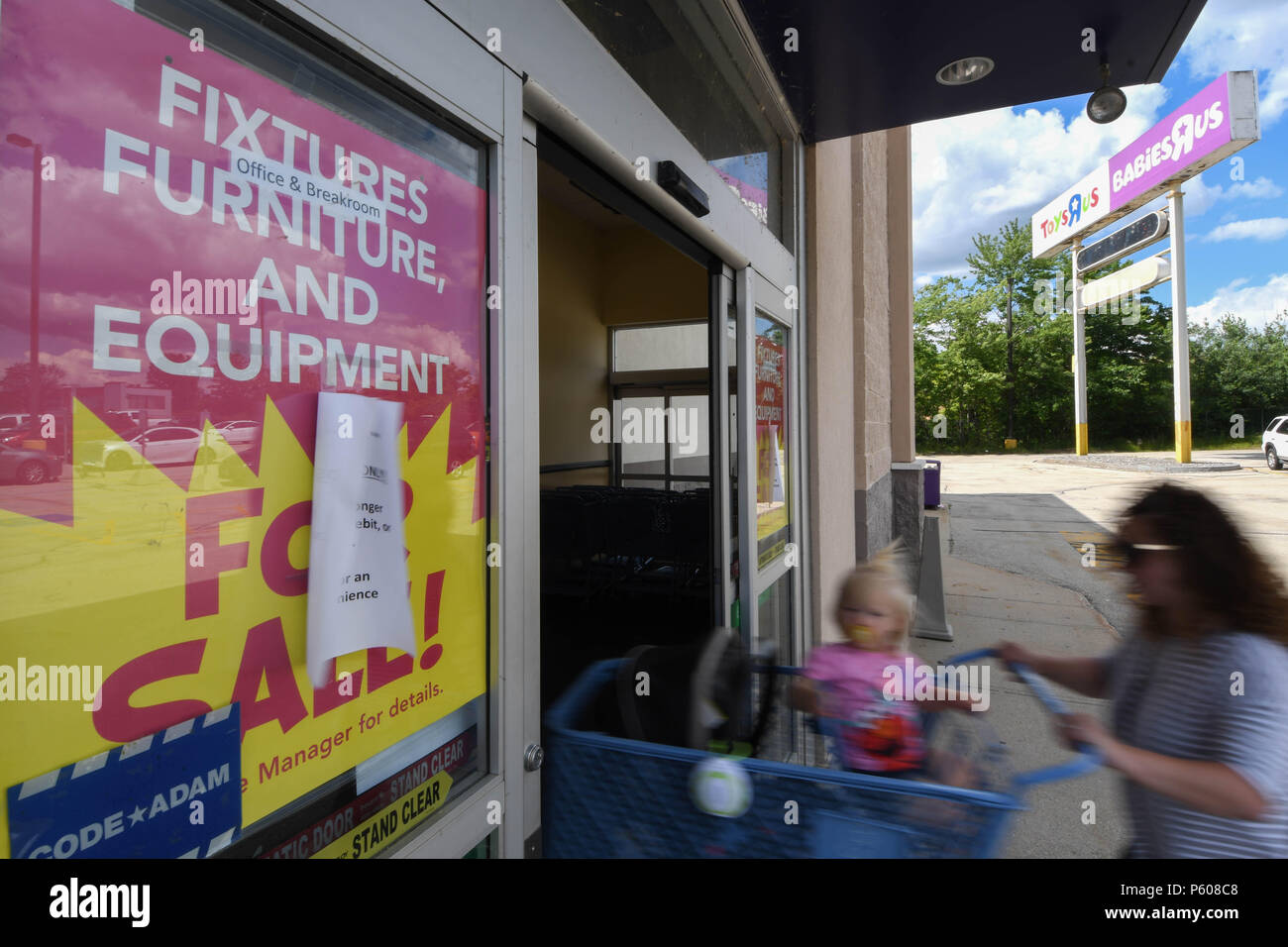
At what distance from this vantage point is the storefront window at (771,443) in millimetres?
3348

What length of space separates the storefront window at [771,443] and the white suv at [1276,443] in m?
23.1

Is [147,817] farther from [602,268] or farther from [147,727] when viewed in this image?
[602,268]

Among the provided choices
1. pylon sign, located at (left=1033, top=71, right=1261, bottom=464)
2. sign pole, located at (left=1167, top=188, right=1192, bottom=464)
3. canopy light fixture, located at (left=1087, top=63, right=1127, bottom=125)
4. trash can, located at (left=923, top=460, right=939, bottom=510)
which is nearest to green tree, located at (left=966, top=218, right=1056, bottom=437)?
pylon sign, located at (left=1033, top=71, right=1261, bottom=464)

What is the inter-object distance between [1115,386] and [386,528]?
41.3 meters

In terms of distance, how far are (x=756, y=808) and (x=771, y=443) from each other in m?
2.51

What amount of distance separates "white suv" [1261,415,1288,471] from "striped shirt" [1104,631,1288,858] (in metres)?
24.5

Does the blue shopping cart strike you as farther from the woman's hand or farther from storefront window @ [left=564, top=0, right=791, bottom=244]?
storefront window @ [left=564, top=0, right=791, bottom=244]

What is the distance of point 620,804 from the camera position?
138 cm

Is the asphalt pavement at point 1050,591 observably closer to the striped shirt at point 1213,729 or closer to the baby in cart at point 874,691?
the striped shirt at point 1213,729

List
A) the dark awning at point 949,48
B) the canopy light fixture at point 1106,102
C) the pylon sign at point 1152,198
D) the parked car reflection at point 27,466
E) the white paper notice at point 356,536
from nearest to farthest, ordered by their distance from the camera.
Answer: the parked car reflection at point 27,466, the white paper notice at point 356,536, the dark awning at point 949,48, the canopy light fixture at point 1106,102, the pylon sign at point 1152,198

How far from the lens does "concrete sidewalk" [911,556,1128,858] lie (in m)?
2.91

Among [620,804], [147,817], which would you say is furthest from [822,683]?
[147,817]

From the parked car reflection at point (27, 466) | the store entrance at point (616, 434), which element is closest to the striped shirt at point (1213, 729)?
the parked car reflection at point (27, 466)
